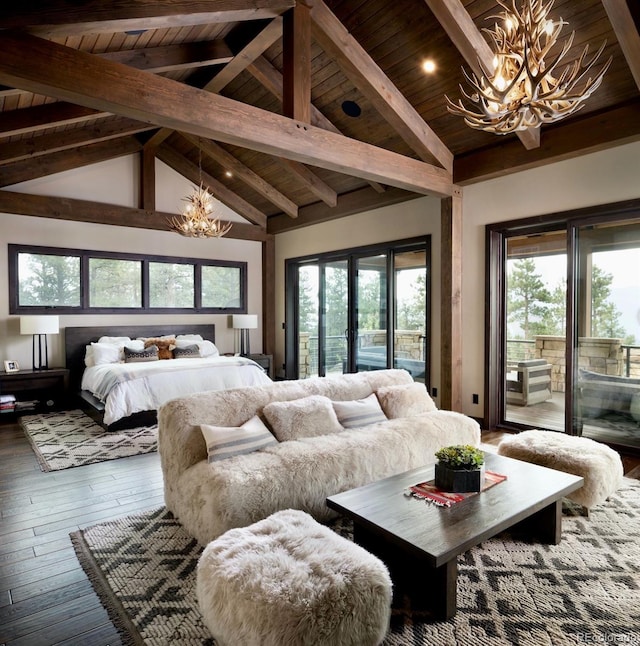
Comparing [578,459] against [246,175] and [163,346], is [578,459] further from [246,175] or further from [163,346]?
[246,175]

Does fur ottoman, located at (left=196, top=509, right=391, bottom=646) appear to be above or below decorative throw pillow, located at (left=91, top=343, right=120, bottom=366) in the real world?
below

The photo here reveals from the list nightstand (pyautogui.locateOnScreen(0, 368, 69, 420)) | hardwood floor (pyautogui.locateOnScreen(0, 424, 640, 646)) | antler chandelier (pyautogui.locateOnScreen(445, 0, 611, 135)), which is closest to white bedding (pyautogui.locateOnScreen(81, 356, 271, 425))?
nightstand (pyautogui.locateOnScreen(0, 368, 69, 420))

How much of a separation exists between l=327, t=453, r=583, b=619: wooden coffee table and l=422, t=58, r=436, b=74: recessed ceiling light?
3617mm

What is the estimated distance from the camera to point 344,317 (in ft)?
23.2

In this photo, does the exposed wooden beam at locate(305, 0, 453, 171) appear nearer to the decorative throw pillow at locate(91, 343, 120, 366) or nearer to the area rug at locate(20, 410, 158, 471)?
the area rug at locate(20, 410, 158, 471)

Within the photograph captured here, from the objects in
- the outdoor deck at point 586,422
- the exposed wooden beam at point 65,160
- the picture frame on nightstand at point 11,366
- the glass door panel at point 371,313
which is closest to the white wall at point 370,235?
the glass door panel at point 371,313

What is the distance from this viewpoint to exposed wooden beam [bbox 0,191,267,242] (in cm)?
602

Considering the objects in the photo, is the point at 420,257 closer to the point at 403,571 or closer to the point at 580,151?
the point at 580,151

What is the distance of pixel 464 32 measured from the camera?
3.45 metres

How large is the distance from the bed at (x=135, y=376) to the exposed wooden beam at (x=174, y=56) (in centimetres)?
324

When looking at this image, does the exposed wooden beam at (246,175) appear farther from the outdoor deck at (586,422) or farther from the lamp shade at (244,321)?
the outdoor deck at (586,422)

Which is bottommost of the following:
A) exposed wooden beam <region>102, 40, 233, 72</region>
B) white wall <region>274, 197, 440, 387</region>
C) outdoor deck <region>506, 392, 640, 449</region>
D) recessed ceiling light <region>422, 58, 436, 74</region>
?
outdoor deck <region>506, 392, 640, 449</region>

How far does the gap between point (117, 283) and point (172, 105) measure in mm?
4519

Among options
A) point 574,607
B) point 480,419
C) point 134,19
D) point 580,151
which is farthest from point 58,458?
point 580,151
